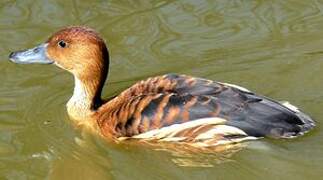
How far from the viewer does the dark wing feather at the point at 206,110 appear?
20.4 feet

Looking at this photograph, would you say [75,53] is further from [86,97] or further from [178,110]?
[178,110]

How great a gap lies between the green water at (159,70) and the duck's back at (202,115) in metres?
0.15

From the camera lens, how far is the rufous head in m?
6.65

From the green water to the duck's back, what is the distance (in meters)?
0.15

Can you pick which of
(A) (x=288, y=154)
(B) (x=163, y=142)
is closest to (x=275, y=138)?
(A) (x=288, y=154)

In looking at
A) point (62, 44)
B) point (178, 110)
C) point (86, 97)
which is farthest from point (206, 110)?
point (62, 44)

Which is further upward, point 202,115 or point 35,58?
point 35,58

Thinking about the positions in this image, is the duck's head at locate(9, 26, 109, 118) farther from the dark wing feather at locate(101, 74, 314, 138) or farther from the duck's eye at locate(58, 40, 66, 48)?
the dark wing feather at locate(101, 74, 314, 138)

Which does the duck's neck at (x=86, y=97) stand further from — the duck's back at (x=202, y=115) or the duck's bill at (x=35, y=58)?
the duck's back at (x=202, y=115)

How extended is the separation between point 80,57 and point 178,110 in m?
1.05

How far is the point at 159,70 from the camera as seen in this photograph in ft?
25.5

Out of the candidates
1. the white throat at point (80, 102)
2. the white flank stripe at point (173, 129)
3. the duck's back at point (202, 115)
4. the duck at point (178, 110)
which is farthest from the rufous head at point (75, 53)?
the white flank stripe at point (173, 129)

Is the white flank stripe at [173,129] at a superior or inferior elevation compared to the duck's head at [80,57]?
inferior

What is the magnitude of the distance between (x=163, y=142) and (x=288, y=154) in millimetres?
1014
